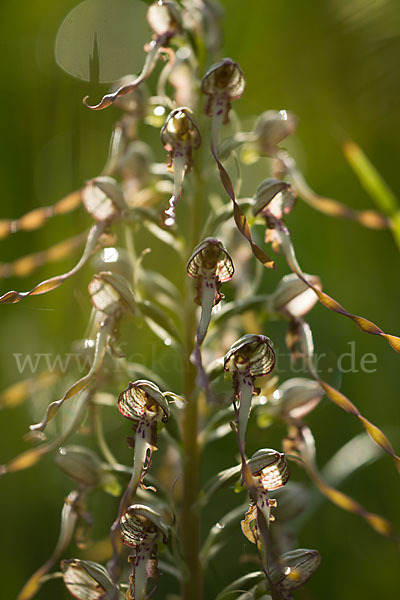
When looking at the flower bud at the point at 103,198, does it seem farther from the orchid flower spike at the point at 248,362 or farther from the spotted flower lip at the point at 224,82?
the orchid flower spike at the point at 248,362

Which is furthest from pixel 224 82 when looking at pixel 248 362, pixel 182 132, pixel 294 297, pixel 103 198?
pixel 248 362

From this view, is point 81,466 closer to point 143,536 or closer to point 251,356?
point 143,536

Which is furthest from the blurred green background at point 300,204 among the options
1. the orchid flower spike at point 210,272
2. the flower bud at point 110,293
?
the orchid flower spike at point 210,272

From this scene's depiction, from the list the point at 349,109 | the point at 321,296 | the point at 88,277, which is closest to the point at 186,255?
the point at 321,296

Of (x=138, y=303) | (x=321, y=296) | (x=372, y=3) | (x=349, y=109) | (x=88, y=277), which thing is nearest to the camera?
(x=321, y=296)

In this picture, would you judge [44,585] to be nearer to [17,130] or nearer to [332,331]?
[332,331]
